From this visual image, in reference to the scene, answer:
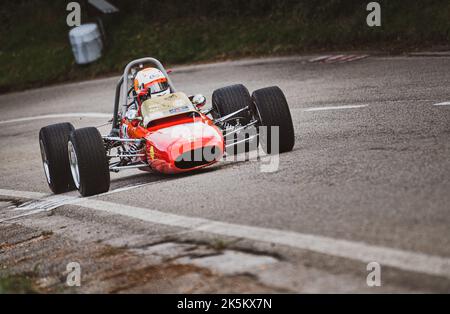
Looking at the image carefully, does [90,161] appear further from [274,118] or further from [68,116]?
[68,116]

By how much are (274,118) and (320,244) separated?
4331 millimetres

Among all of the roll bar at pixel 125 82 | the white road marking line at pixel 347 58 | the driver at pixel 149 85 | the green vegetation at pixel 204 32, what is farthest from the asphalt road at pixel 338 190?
the green vegetation at pixel 204 32

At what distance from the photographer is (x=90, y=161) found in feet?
31.3

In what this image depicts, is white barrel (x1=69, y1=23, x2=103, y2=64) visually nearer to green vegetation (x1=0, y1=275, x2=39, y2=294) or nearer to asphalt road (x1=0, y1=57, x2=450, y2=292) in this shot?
asphalt road (x1=0, y1=57, x2=450, y2=292)

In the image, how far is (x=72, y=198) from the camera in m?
10.1

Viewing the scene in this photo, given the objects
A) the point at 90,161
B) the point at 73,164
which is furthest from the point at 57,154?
the point at 90,161

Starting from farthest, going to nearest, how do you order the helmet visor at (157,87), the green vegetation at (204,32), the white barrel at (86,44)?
the white barrel at (86,44) < the green vegetation at (204,32) < the helmet visor at (157,87)

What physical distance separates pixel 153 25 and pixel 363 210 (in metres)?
22.9

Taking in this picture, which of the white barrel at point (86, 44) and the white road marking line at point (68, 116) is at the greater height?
the white barrel at point (86, 44)

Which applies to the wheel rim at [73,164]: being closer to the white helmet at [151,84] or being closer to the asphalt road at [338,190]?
the asphalt road at [338,190]

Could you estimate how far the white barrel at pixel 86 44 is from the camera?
90.4 ft

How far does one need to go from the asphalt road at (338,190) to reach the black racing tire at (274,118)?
230mm

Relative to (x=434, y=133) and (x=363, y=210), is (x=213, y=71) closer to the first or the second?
(x=434, y=133)

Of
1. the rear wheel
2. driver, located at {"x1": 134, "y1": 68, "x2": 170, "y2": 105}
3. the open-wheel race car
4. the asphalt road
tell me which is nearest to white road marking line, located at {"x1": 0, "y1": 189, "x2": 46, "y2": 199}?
the asphalt road
